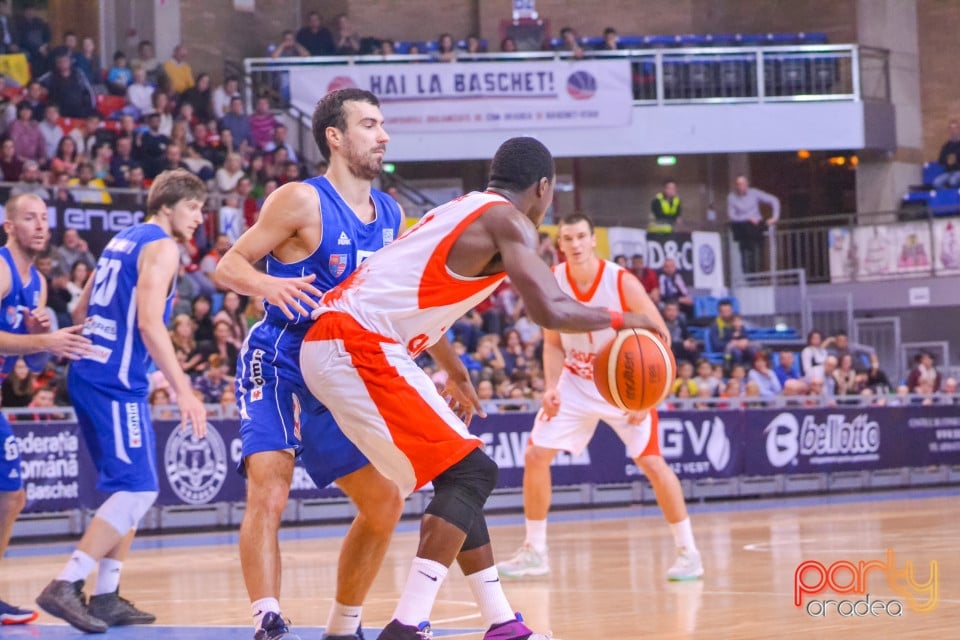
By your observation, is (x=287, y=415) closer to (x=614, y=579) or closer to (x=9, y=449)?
(x=9, y=449)

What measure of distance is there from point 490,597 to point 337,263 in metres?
1.43

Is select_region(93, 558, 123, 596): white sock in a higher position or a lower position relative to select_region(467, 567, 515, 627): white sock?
lower

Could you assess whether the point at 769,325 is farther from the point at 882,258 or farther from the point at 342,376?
the point at 342,376

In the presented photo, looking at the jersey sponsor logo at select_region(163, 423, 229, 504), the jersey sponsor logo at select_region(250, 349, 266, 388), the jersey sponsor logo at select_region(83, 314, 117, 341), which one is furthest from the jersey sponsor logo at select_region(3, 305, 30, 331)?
the jersey sponsor logo at select_region(163, 423, 229, 504)

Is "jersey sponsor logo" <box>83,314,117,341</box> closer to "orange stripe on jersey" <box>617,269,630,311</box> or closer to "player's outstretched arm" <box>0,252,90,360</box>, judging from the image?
"player's outstretched arm" <box>0,252,90,360</box>

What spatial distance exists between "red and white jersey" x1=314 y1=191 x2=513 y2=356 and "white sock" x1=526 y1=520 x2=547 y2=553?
3863 mm

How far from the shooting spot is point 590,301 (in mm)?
8891

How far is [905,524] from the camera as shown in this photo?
12102 mm

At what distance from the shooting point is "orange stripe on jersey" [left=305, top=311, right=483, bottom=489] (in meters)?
4.90

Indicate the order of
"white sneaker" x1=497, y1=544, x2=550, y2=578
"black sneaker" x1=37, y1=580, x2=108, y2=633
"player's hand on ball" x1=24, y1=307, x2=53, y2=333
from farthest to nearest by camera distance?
"white sneaker" x1=497, y1=544, x2=550, y2=578
"player's hand on ball" x1=24, y1=307, x2=53, y2=333
"black sneaker" x1=37, y1=580, x2=108, y2=633

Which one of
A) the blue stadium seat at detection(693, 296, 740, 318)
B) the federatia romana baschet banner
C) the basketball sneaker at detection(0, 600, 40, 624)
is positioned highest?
the federatia romana baschet banner

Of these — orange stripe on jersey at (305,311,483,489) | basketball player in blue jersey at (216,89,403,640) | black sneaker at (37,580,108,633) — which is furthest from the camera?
black sneaker at (37,580,108,633)

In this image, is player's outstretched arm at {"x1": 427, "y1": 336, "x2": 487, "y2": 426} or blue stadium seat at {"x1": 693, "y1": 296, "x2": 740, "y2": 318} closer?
player's outstretched arm at {"x1": 427, "y1": 336, "x2": 487, "y2": 426}

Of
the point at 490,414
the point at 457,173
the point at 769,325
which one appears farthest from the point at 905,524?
the point at 457,173
